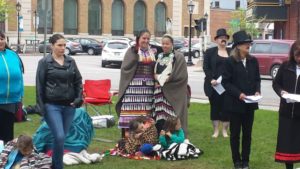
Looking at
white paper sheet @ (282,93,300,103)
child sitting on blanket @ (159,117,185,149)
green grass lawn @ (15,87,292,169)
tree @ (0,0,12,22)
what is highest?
tree @ (0,0,12,22)

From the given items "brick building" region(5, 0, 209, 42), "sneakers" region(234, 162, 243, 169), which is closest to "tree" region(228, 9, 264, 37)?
"brick building" region(5, 0, 209, 42)

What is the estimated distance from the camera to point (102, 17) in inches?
2916

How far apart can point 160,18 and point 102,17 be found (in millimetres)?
8539

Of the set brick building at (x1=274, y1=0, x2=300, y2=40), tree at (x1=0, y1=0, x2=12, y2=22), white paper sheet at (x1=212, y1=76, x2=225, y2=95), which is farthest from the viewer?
tree at (x1=0, y1=0, x2=12, y2=22)

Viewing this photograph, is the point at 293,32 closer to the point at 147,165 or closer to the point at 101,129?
the point at 101,129

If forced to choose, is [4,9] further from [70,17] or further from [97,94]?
[97,94]

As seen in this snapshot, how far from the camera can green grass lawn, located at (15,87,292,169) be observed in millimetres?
8547

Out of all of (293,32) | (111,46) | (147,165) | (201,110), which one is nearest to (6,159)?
(147,165)

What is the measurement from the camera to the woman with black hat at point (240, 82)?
7.94m

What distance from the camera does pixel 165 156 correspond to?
889 centimetres

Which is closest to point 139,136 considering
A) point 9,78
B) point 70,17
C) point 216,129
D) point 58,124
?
point 58,124

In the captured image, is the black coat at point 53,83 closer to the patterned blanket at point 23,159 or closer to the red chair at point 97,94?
the patterned blanket at point 23,159

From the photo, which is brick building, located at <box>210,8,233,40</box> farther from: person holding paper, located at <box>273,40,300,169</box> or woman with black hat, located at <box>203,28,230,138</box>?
person holding paper, located at <box>273,40,300,169</box>

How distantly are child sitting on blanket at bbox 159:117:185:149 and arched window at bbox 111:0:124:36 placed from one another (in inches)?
2625
